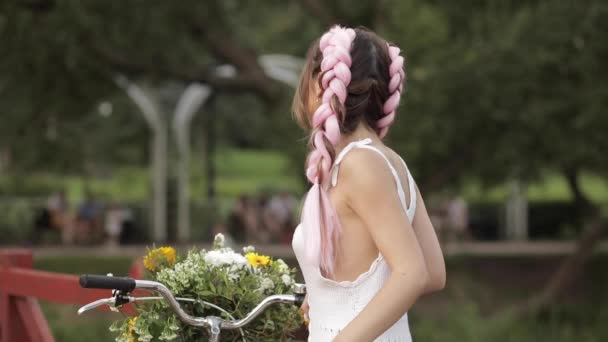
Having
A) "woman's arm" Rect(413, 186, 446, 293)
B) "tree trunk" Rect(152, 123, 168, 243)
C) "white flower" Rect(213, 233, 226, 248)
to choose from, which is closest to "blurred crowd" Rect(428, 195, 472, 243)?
"tree trunk" Rect(152, 123, 168, 243)

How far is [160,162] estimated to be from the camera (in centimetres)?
3084

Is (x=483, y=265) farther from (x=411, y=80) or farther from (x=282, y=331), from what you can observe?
(x=282, y=331)

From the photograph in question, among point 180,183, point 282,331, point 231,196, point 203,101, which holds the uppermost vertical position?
point 282,331

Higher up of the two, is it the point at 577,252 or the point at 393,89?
the point at 393,89

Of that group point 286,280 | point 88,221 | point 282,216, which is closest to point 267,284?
point 286,280

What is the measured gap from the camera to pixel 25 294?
18.3 feet

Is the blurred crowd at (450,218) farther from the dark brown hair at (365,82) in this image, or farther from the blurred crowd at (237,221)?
the dark brown hair at (365,82)

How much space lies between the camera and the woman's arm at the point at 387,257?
288 cm

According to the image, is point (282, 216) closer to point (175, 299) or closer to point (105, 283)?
point (175, 299)

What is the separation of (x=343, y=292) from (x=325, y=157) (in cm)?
34

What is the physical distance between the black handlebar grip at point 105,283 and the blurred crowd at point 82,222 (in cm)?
2894

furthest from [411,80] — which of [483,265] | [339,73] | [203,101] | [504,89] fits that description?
[203,101]

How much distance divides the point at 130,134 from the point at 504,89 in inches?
1053

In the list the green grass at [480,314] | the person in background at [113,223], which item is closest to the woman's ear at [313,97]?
the green grass at [480,314]
